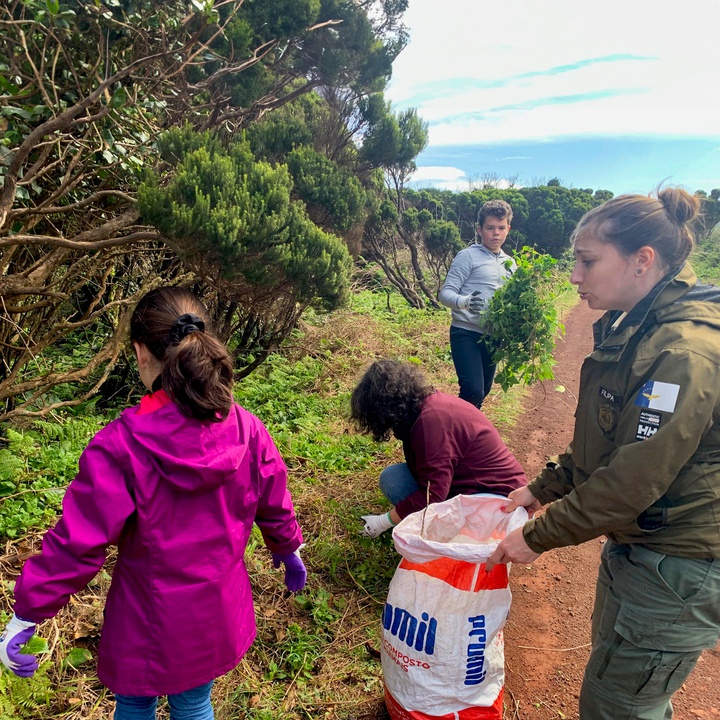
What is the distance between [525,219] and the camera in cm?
1711

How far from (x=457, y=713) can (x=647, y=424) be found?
1.27 m

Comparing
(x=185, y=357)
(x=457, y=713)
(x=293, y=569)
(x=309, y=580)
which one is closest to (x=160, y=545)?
(x=185, y=357)

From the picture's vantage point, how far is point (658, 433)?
125 centimetres

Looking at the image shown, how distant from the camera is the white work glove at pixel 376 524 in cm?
280

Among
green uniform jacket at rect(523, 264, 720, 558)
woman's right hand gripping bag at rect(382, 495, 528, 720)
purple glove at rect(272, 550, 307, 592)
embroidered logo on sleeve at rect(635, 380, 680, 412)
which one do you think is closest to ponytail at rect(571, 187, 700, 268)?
green uniform jacket at rect(523, 264, 720, 558)

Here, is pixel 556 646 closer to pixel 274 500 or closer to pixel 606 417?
pixel 606 417

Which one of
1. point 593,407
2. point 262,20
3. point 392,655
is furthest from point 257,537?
point 262,20

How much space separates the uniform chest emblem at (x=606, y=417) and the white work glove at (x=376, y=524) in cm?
155

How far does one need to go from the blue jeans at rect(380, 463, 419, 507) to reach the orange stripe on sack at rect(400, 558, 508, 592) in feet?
3.37

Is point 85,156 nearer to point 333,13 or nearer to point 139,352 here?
point 139,352

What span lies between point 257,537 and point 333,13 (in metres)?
4.48

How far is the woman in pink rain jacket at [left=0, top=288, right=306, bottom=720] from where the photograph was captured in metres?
1.28

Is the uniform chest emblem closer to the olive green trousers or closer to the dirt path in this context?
the olive green trousers

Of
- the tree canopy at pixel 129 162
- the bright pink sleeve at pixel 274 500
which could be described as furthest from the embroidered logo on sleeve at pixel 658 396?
the tree canopy at pixel 129 162
